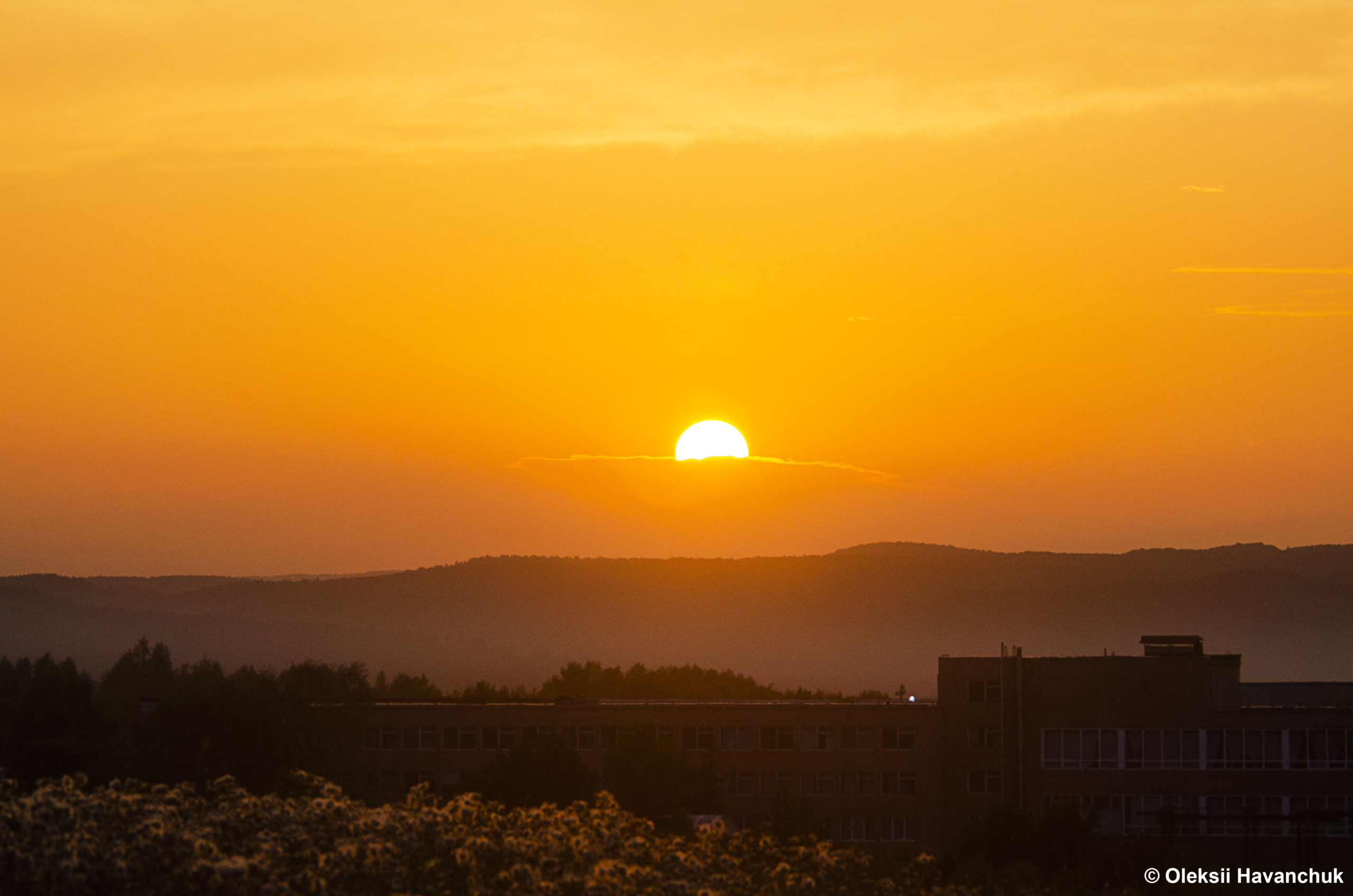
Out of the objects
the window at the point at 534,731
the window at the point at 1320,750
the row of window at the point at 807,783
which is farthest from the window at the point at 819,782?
the window at the point at 1320,750

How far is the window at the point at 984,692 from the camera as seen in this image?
11012cm

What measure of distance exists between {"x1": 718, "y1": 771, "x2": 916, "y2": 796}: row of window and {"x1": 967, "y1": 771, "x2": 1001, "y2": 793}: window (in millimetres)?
8255

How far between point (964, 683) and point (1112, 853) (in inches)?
2088

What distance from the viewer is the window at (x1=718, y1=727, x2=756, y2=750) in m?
120

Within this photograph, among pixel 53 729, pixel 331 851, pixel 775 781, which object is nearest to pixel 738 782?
pixel 775 781

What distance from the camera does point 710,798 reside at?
108562 millimetres

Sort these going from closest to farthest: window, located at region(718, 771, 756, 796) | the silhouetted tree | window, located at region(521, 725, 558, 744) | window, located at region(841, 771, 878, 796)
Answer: the silhouetted tree, window, located at region(521, 725, 558, 744), window, located at region(718, 771, 756, 796), window, located at region(841, 771, 878, 796)

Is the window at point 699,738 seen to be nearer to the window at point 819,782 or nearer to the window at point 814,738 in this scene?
the window at point 814,738

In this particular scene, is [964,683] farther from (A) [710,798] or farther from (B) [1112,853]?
(B) [1112,853]

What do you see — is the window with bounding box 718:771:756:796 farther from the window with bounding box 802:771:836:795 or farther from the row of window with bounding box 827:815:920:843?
the row of window with bounding box 827:815:920:843

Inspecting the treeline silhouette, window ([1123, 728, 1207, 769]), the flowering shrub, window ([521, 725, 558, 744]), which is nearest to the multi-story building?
window ([1123, 728, 1207, 769])

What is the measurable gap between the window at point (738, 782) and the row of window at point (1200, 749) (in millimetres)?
22581

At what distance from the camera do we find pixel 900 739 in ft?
387

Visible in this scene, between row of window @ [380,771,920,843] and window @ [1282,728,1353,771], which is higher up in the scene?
window @ [1282,728,1353,771]
